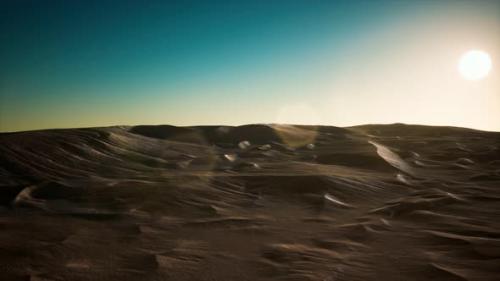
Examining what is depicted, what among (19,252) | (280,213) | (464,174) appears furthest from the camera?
(464,174)

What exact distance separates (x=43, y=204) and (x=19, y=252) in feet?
10.6

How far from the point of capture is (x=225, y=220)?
244 inches

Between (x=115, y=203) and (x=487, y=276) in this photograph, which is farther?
(x=115, y=203)

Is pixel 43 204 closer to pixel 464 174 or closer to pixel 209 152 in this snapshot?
pixel 209 152

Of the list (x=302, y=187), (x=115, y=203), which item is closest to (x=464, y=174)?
(x=302, y=187)

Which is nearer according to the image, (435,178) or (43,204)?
(43,204)

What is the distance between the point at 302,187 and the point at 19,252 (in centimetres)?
622

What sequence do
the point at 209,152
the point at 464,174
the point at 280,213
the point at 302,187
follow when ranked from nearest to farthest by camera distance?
1. the point at 280,213
2. the point at 302,187
3. the point at 464,174
4. the point at 209,152

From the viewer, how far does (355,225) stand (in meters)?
5.98

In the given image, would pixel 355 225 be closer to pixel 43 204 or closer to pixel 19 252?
pixel 19 252

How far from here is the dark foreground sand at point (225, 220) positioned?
3.99 m

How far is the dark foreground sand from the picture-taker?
399 cm

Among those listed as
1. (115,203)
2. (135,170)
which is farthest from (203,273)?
(135,170)

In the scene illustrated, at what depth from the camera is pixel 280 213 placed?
7.04 meters
